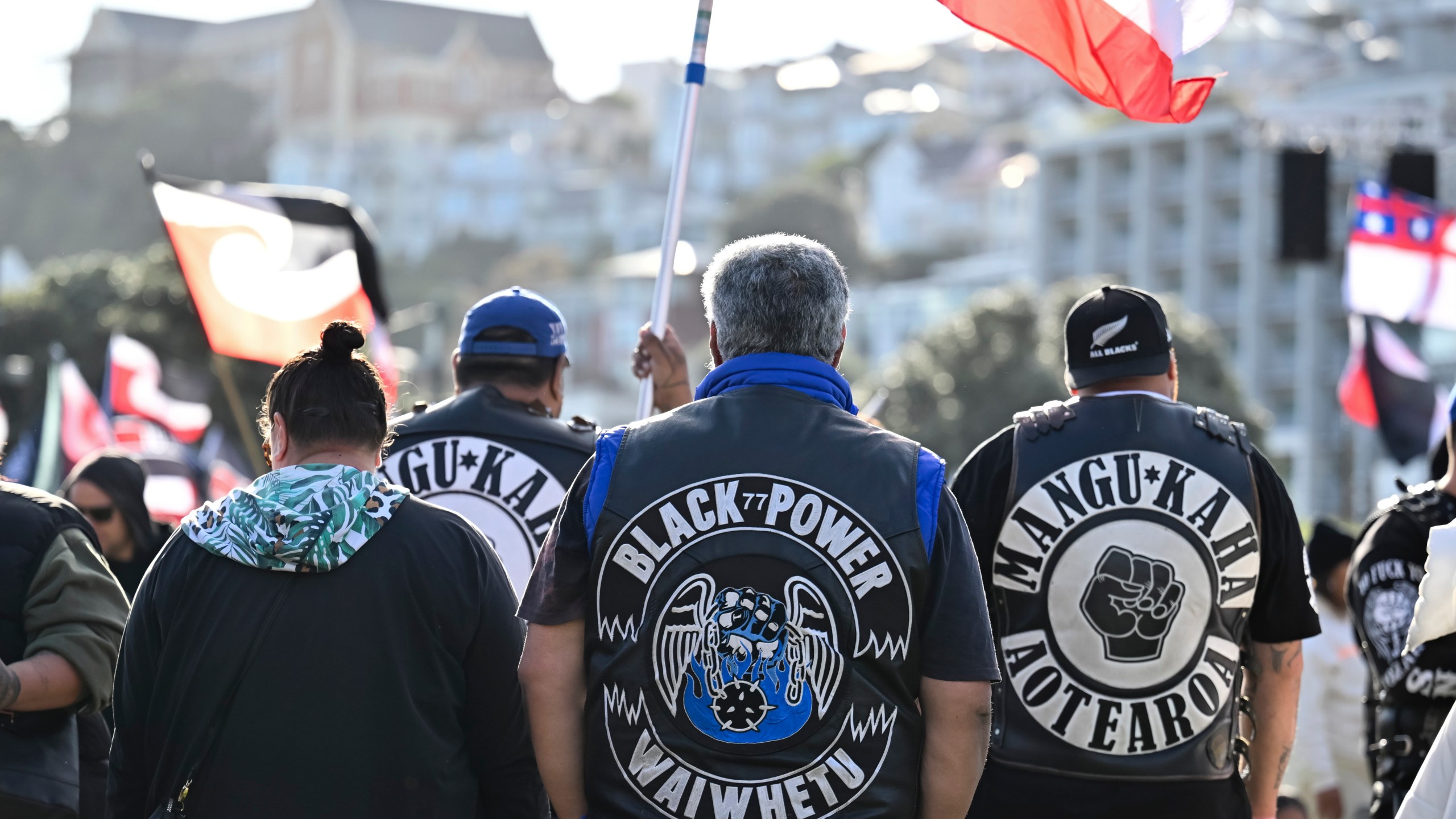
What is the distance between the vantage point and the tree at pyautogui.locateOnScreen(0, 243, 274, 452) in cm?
3781

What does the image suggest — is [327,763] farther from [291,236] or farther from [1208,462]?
[291,236]

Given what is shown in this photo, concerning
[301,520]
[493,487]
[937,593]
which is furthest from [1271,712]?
[301,520]

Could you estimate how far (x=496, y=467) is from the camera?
15.7 ft

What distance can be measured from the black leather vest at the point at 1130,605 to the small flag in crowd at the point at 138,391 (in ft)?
44.6

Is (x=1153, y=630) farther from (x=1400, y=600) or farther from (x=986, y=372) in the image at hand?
(x=986, y=372)

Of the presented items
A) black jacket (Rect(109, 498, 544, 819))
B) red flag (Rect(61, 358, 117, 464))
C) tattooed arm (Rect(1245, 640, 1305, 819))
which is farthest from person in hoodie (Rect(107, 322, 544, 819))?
red flag (Rect(61, 358, 117, 464))

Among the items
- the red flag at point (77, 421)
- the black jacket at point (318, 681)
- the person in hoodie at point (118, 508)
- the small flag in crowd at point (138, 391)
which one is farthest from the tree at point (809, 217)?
the black jacket at point (318, 681)

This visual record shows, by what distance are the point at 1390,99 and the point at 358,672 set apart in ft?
226

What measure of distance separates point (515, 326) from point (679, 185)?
0.61 metres

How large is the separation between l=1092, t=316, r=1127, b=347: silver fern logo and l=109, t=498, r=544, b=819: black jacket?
1726mm

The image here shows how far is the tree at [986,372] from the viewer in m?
46.7

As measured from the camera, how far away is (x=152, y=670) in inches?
134

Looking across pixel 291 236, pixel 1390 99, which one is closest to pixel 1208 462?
pixel 291 236

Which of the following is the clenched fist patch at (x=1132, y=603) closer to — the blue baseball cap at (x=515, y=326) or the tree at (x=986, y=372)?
the blue baseball cap at (x=515, y=326)
